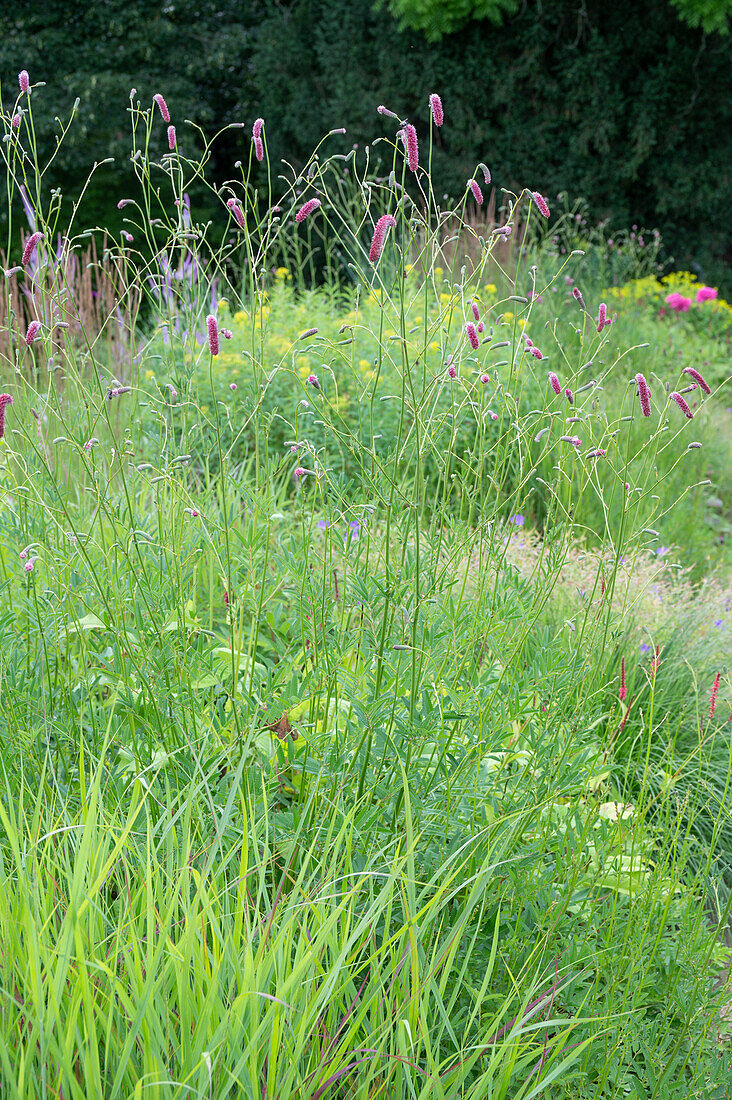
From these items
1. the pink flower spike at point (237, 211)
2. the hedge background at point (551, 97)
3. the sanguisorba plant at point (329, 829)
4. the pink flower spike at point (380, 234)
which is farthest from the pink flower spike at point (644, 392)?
the hedge background at point (551, 97)

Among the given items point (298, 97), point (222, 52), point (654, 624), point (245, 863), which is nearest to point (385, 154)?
point (298, 97)

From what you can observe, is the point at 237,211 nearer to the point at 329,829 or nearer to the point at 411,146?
the point at 411,146

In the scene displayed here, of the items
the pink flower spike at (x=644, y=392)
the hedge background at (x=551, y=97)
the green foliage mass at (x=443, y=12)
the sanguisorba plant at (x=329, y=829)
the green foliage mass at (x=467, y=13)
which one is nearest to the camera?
the sanguisorba plant at (x=329, y=829)

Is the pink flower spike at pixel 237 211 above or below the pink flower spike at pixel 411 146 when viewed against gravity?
below

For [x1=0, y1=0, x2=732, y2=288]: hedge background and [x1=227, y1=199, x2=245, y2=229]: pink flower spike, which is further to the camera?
[x1=0, y1=0, x2=732, y2=288]: hedge background

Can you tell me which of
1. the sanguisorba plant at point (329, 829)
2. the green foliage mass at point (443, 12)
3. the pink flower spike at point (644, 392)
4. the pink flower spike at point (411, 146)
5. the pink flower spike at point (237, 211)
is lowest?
the sanguisorba plant at point (329, 829)

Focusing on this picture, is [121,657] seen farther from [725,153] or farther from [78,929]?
[725,153]

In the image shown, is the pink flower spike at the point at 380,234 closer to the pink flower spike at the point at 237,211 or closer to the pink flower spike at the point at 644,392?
the pink flower spike at the point at 237,211

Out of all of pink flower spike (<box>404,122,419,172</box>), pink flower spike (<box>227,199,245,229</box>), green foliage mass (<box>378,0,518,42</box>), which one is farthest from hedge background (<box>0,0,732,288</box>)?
pink flower spike (<box>404,122,419,172</box>)

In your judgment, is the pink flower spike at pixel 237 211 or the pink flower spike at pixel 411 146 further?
the pink flower spike at pixel 237 211

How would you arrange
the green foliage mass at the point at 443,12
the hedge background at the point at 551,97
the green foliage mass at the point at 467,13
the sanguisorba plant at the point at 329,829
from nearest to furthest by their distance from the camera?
the sanguisorba plant at the point at 329,829
the green foliage mass at the point at 467,13
the green foliage mass at the point at 443,12
the hedge background at the point at 551,97

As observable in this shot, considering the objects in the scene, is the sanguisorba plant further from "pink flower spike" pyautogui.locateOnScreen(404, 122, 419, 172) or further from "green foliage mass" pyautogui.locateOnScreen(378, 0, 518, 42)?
"green foliage mass" pyautogui.locateOnScreen(378, 0, 518, 42)

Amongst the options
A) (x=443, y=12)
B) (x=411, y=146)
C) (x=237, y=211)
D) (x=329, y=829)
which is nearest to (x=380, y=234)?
(x=411, y=146)

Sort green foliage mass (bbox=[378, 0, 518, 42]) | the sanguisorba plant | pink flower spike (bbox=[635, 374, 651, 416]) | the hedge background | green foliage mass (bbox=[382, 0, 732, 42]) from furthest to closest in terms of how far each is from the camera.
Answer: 1. the hedge background
2. green foliage mass (bbox=[378, 0, 518, 42])
3. green foliage mass (bbox=[382, 0, 732, 42])
4. pink flower spike (bbox=[635, 374, 651, 416])
5. the sanguisorba plant
